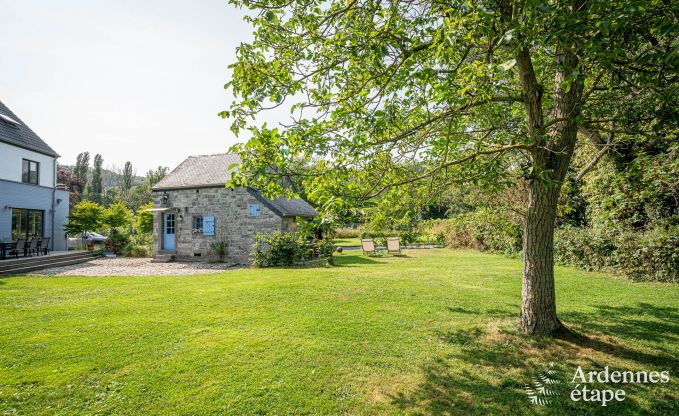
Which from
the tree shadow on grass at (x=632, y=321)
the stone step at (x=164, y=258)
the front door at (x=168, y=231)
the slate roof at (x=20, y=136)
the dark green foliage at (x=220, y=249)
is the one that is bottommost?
the tree shadow on grass at (x=632, y=321)

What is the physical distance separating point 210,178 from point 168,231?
3674mm

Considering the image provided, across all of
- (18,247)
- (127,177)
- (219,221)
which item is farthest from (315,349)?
(127,177)

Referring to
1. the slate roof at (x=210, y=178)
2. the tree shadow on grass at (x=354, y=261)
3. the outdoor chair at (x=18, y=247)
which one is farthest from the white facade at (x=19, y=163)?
the tree shadow on grass at (x=354, y=261)

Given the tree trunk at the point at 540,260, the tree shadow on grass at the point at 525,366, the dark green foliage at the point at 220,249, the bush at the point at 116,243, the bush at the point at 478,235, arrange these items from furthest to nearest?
the bush at the point at 116,243 < the bush at the point at 478,235 < the dark green foliage at the point at 220,249 < the tree trunk at the point at 540,260 < the tree shadow on grass at the point at 525,366

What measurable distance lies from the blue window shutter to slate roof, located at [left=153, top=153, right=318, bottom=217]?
1.66 metres

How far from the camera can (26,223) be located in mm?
17844

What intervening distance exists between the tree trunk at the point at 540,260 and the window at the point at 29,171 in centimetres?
2352

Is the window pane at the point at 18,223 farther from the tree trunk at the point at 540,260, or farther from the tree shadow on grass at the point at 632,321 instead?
the tree shadow on grass at the point at 632,321

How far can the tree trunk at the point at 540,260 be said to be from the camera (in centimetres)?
496

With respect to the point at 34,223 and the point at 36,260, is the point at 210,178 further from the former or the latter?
the point at 34,223

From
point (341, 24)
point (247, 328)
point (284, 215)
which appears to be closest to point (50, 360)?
point (247, 328)

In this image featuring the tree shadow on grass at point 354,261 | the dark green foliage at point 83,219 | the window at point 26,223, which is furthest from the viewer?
the dark green foliage at point 83,219

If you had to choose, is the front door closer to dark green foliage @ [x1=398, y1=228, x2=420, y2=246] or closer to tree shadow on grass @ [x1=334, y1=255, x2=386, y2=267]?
tree shadow on grass @ [x1=334, y1=255, x2=386, y2=267]

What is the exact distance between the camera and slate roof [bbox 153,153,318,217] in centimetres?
1633
